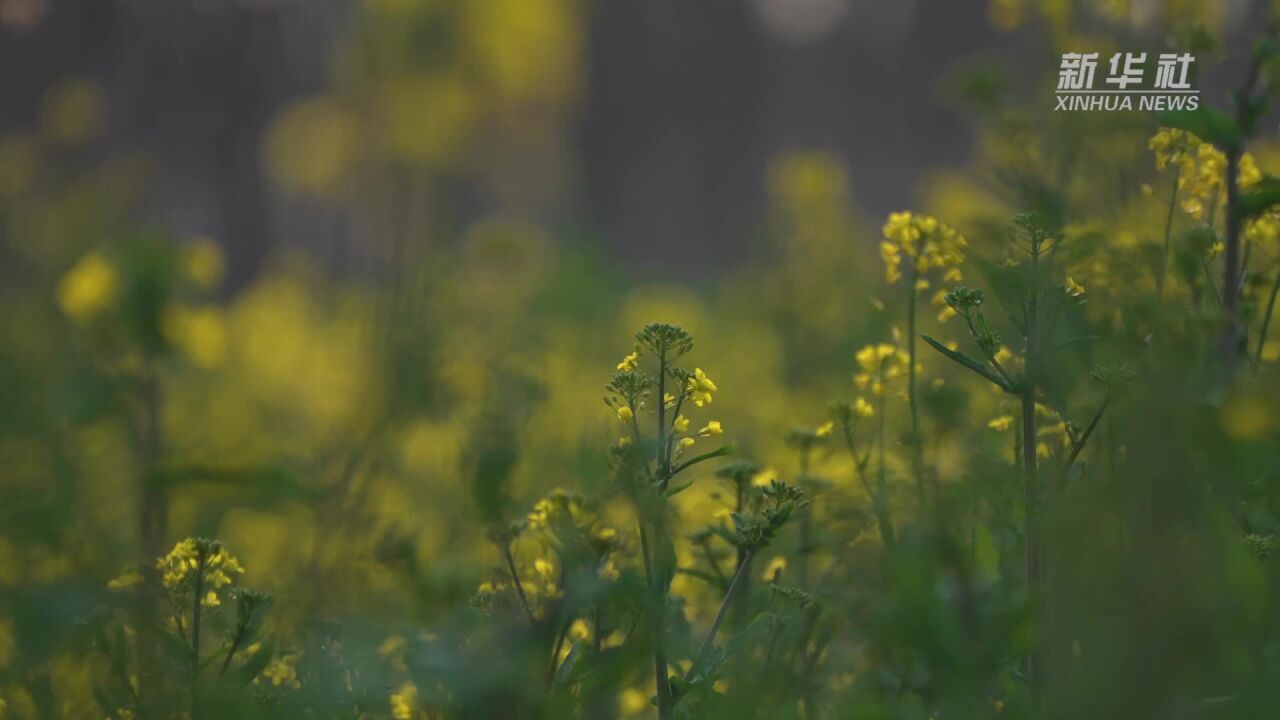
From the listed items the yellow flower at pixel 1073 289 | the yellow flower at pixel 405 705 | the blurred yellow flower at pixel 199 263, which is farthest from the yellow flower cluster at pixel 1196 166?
the blurred yellow flower at pixel 199 263

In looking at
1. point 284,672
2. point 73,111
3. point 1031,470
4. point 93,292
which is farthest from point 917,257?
point 73,111

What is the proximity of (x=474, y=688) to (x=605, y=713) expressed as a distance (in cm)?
34

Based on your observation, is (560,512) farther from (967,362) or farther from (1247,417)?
(1247,417)

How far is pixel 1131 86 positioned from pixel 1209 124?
112 centimetres

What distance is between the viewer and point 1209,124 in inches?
74.2

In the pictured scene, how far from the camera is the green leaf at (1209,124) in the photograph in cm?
189

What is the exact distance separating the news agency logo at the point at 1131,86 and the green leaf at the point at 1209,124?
0.60 meters

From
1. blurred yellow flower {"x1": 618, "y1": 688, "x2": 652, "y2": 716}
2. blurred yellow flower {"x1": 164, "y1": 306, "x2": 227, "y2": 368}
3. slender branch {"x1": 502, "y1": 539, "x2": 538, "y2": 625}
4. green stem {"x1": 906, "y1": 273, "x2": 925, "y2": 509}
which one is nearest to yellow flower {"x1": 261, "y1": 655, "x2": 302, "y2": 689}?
slender branch {"x1": 502, "y1": 539, "x2": 538, "y2": 625}

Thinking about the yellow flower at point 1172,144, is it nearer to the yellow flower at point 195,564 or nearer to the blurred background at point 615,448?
the blurred background at point 615,448

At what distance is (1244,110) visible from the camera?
1991mm

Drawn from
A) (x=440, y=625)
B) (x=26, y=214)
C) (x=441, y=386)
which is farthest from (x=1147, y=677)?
(x=26, y=214)

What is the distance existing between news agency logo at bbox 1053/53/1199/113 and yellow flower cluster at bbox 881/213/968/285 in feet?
2.25

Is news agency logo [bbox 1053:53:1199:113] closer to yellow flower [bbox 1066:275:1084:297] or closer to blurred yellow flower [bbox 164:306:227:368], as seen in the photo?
yellow flower [bbox 1066:275:1084:297]

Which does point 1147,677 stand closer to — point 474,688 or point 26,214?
point 474,688
